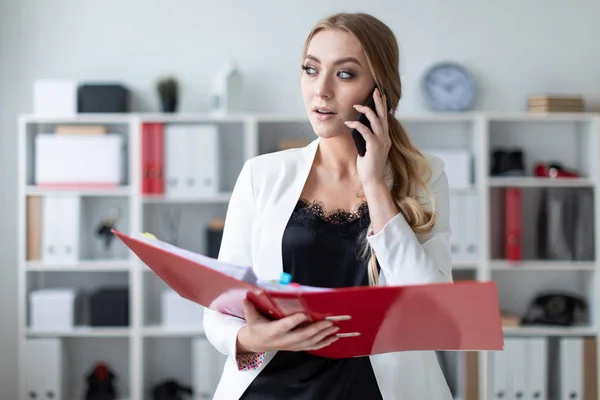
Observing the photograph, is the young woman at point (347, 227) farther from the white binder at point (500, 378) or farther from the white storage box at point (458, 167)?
the white binder at point (500, 378)

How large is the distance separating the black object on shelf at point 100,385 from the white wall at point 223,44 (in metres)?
1.02

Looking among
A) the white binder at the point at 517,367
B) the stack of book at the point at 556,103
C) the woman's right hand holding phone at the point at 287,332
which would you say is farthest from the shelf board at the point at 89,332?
the woman's right hand holding phone at the point at 287,332

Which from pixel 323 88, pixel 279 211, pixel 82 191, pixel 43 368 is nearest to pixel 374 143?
pixel 323 88

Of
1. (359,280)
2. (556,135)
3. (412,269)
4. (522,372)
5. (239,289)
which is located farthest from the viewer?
(556,135)

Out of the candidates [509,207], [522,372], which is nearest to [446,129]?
[509,207]

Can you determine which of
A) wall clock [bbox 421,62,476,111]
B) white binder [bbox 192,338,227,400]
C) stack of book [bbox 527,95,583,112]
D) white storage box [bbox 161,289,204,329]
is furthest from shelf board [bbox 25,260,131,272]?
stack of book [bbox 527,95,583,112]

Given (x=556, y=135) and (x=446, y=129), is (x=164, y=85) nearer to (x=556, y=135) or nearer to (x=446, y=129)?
(x=446, y=129)

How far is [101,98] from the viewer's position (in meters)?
4.15

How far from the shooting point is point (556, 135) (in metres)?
4.41

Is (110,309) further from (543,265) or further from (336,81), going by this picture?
(336,81)

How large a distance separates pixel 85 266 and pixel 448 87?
Answer: 6.94 feet

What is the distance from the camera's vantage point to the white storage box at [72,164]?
4.12 m

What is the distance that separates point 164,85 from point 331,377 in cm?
291

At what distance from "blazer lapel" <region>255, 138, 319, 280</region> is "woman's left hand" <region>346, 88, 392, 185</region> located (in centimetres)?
19
